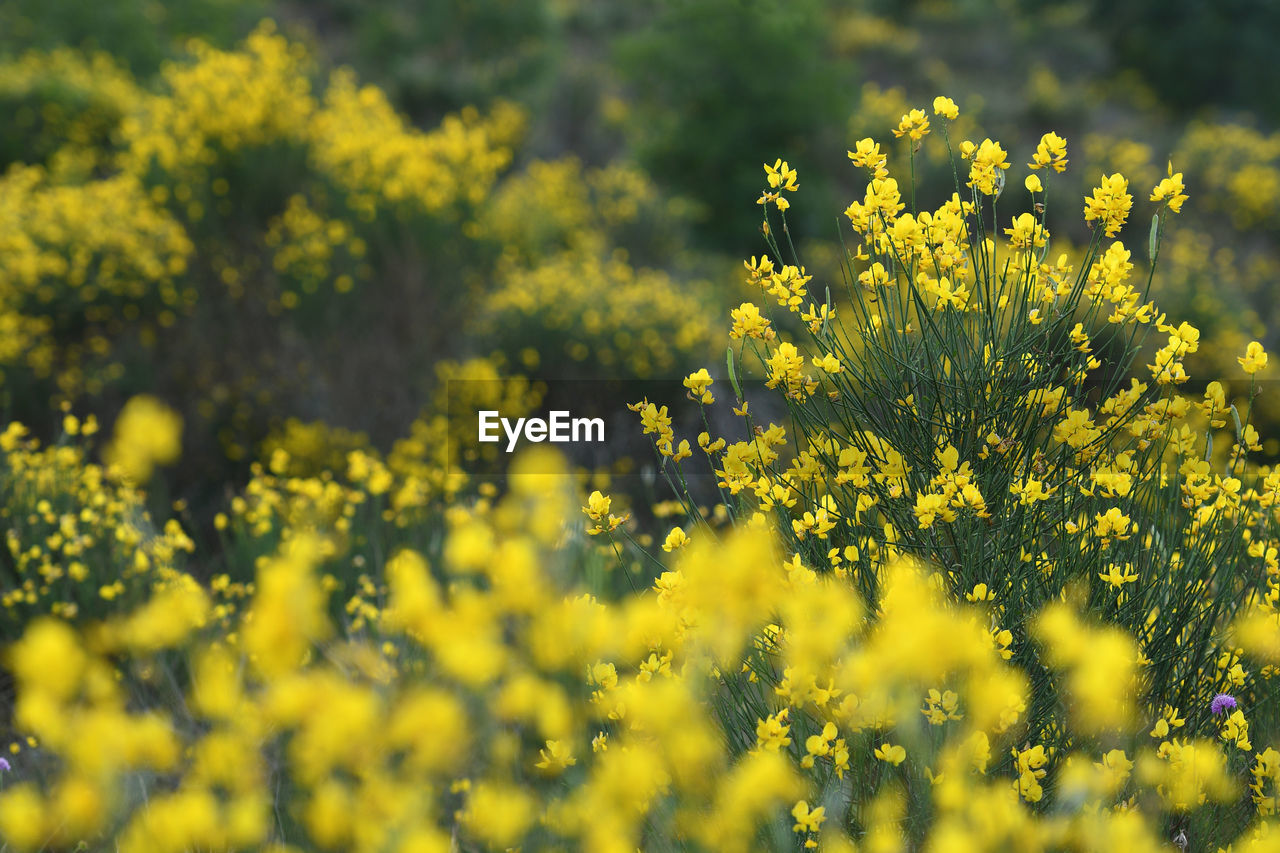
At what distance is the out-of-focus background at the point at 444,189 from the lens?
582 cm

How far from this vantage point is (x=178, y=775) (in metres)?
2.82

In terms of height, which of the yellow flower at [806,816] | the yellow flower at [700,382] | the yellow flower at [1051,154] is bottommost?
the yellow flower at [806,816]

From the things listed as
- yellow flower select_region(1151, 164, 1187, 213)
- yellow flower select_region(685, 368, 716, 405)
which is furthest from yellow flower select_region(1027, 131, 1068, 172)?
yellow flower select_region(685, 368, 716, 405)

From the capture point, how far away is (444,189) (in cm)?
623

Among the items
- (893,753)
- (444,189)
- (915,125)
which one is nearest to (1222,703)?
(893,753)

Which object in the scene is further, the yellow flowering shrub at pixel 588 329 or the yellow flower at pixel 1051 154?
the yellow flowering shrub at pixel 588 329

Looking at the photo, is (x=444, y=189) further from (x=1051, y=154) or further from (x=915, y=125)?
(x=1051, y=154)

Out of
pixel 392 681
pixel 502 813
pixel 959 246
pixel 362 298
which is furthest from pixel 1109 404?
pixel 362 298

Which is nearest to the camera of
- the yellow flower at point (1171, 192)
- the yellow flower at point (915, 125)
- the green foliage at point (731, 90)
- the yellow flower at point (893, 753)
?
the yellow flower at point (893, 753)

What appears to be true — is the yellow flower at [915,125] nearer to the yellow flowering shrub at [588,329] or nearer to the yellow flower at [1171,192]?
the yellow flower at [1171,192]

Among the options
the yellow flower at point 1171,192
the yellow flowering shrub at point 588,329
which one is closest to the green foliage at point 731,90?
the yellow flowering shrub at point 588,329

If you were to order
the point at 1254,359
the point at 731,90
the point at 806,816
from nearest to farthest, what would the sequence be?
1. the point at 806,816
2. the point at 1254,359
3. the point at 731,90

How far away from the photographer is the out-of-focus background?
582 cm

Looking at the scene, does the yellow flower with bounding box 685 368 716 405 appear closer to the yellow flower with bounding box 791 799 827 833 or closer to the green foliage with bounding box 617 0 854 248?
the yellow flower with bounding box 791 799 827 833
